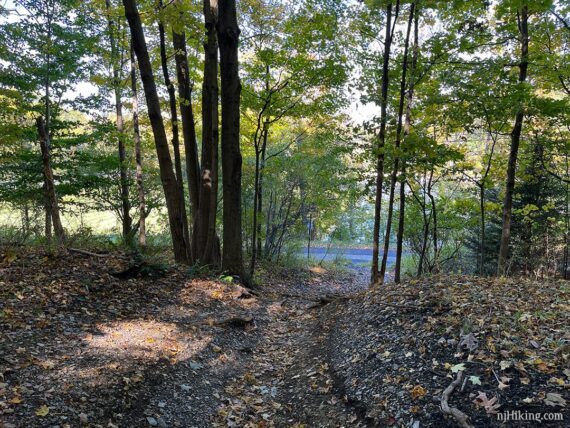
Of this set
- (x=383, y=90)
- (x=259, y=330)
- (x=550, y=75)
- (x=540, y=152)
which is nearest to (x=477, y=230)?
(x=540, y=152)

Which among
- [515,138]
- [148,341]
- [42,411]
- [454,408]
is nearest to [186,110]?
[148,341]

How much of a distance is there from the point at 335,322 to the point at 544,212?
9555 mm

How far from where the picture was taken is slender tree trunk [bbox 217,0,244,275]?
6906 millimetres

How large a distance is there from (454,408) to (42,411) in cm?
292

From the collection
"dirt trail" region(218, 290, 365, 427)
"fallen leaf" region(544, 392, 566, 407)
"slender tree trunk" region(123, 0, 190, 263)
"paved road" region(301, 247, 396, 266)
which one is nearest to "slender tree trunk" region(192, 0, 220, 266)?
"slender tree trunk" region(123, 0, 190, 263)

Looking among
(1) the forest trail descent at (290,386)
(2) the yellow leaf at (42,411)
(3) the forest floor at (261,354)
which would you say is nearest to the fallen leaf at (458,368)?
(3) the forest floor at (261,354)

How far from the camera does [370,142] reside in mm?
8273

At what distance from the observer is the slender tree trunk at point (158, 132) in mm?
6470

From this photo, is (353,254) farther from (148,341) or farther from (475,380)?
(475,380)

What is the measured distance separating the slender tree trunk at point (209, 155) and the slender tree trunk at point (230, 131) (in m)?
0.47

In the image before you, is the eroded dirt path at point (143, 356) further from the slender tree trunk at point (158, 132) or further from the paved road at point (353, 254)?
the paved road at point (353, 254)

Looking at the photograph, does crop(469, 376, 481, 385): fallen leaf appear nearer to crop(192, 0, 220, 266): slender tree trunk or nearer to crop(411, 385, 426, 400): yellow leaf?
crop(411, 385, 426, 400): yellow leaf

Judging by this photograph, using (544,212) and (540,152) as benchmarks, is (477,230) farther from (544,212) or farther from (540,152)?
(540,152)

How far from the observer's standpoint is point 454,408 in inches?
101
